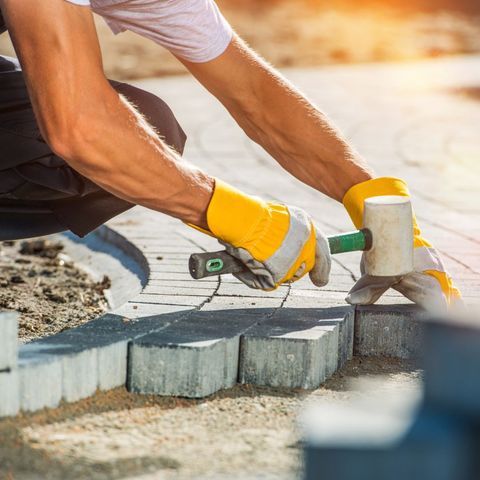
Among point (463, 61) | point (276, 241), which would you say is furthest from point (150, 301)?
point (463, 61)

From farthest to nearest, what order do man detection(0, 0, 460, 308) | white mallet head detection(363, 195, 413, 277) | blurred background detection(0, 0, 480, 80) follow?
1. blurred background detection(0, 0, 480, 80)
2. white mallet head detection(363, 195, 413, 277)
3. man detection(0, 0, 460, 308)

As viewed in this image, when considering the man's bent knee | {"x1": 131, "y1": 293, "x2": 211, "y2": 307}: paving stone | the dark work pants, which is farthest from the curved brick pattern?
the man's bent knee

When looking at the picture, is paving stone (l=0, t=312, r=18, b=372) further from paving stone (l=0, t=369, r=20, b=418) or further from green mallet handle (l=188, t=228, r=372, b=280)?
green mallet handle (l=188, t=228, r=372, b=280)

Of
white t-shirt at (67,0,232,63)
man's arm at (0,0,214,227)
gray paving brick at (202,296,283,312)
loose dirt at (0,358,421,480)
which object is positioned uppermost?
white t-shirt at (67,0,232,63)

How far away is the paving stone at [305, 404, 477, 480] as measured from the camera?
1.85 m

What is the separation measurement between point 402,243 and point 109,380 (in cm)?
114

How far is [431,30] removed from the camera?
55.0 feet

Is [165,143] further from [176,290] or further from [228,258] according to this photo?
[228,258]

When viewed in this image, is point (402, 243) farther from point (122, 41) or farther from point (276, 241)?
point (122, 41)

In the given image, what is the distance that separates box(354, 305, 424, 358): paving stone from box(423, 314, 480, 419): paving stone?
1.97 m

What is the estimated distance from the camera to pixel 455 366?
1932mm

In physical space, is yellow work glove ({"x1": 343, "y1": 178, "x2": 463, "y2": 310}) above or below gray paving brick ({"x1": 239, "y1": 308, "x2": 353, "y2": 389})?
above

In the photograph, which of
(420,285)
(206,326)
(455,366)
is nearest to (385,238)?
(420,285)

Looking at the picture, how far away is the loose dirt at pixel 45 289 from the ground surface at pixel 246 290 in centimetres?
34
